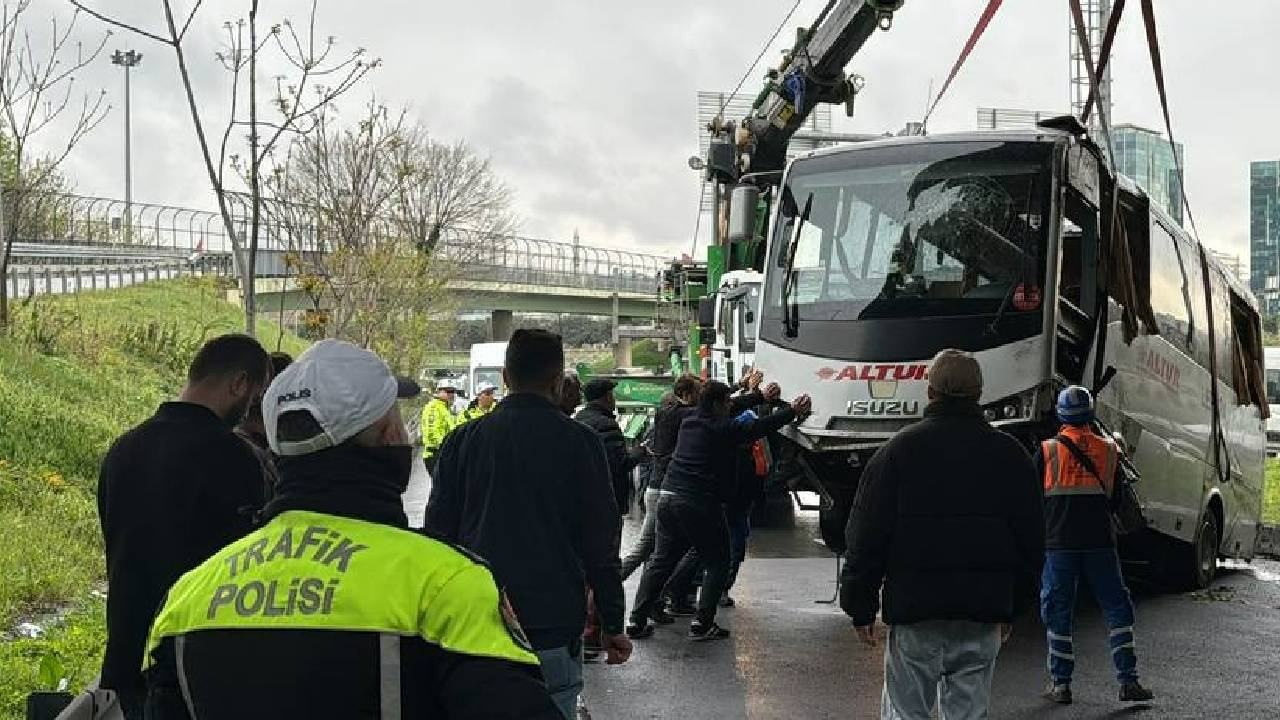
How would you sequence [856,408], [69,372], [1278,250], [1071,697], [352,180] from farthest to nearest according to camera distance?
[1278,250]
[352,180]
[69,372]
[856,408]
[1071,697]

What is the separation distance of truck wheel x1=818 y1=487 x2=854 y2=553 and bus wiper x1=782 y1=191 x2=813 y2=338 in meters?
1.27

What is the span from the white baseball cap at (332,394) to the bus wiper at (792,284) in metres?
8.61

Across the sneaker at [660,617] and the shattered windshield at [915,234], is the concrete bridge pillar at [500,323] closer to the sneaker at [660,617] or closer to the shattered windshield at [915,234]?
Answer: the shattered windshield at [915,234]

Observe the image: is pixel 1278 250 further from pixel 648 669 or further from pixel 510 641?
pixel 510 641

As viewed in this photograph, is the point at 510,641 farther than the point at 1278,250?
No

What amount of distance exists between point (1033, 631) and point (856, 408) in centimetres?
216

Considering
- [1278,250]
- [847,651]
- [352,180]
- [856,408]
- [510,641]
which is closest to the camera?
[510,641]

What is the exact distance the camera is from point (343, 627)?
240 cm

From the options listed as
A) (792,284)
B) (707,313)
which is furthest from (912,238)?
(707,313)

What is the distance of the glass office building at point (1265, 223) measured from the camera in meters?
50.4

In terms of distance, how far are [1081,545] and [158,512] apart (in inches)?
207

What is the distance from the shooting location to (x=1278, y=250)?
4988cm

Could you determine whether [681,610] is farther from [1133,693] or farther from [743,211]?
[743,211]

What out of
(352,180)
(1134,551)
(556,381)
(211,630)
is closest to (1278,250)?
(352,180)
